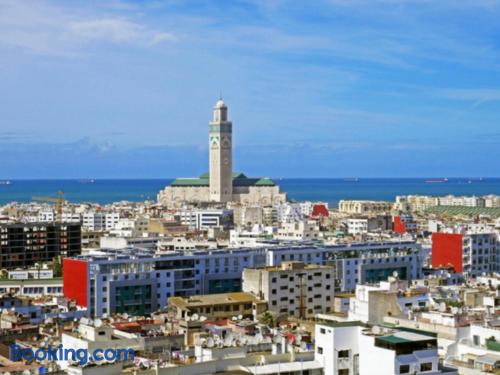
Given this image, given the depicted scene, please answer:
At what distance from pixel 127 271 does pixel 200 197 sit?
115 meters

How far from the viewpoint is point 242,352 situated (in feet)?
69.4

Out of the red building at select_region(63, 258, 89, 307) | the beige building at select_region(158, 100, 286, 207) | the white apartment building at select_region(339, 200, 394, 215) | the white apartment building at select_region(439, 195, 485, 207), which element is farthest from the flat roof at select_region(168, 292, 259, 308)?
the beige building at select_region(158, 100, 286, 207)

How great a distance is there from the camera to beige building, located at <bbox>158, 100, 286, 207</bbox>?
489ft

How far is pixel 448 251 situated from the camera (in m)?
52.7

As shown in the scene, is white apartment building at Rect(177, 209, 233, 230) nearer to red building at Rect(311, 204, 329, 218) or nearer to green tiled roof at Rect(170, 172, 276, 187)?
red building at Rect(311, 204, 329, 218)

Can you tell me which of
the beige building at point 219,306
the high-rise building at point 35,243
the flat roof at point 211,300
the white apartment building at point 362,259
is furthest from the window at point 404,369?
the high-rise building at point 35,243

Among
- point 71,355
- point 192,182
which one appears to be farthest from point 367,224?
point 192,182

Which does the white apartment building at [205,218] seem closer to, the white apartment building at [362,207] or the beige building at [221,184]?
the white apartment building at [362,207]

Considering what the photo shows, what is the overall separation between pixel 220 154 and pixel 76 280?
109 m

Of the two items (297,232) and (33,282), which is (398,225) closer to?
(297,232)

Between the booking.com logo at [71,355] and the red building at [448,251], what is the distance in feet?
108

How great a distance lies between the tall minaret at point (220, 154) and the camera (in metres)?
149

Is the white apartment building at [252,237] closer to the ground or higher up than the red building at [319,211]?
closer to the ground

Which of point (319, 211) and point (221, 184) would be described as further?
point (221, 184)
